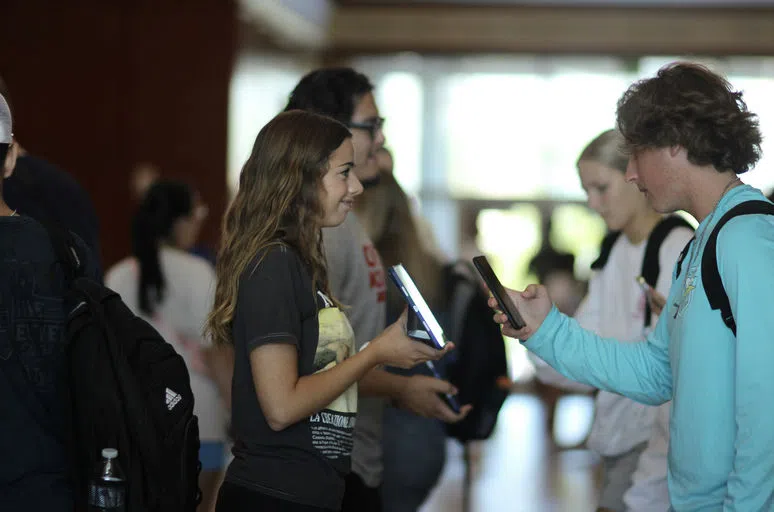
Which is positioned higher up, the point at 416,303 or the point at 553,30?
the point at 553,30

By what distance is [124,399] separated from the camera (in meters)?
1.76

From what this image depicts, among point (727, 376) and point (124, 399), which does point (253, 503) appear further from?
point (727, 376)

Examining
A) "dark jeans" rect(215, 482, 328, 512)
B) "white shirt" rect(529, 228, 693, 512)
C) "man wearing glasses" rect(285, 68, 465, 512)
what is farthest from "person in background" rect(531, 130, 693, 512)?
"dark jeans" rect(215, 482, 328, 512)

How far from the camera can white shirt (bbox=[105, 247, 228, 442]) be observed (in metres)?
3.73

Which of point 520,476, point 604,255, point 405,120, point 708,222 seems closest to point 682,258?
point 708,222

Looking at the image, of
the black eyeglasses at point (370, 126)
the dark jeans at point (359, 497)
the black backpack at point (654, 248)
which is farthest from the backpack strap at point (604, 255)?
the dark jeans at point (359, 497)

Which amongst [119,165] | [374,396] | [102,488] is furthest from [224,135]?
[102,488]

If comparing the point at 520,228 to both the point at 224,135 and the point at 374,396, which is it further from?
the point at 374,396

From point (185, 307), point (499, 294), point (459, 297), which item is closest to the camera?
point (499, 294)

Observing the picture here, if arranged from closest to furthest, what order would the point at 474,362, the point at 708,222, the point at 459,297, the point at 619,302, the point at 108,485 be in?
the point at 108,485, the point at 708,222, the point at 619,302, the point at 474,362, the point at 459,297

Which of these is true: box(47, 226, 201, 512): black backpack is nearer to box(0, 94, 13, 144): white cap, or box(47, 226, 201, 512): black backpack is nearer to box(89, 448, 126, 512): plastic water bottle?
box(89, 448, 126, 512): plastic water bottle

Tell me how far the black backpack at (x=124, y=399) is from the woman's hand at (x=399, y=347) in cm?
38

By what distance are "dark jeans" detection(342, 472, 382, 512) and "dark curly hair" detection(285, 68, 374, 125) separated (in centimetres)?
88

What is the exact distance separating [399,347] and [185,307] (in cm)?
204
